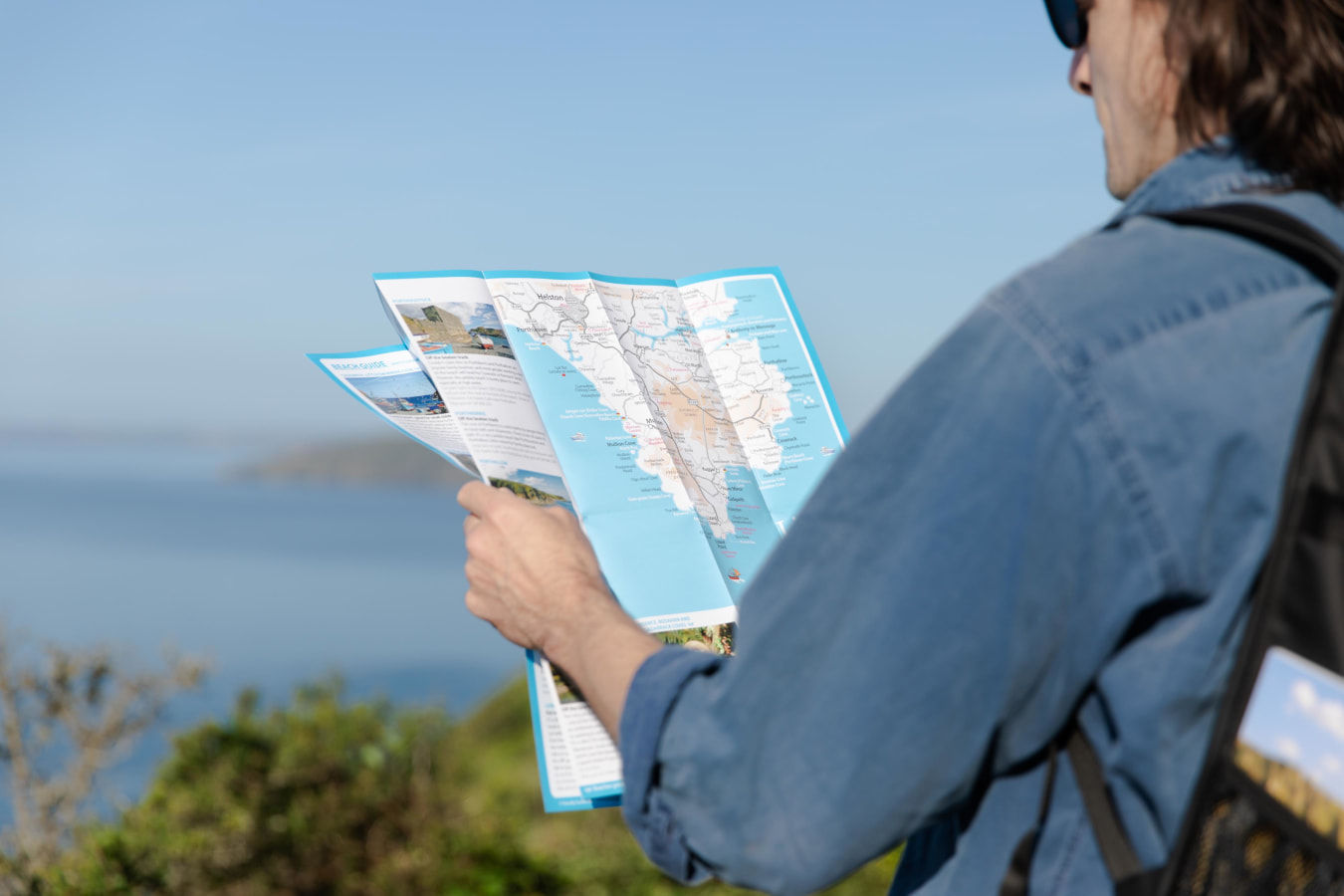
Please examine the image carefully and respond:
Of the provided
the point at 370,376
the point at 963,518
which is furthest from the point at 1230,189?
the point at 370,376

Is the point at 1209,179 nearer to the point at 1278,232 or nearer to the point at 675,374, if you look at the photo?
the point at 1278,232

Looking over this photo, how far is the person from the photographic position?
88 centimetres

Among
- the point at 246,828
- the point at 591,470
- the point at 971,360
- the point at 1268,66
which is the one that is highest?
the point at 1268,66

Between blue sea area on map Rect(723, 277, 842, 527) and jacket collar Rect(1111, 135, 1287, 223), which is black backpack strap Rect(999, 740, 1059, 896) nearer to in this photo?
jacket collar Rect(1111, 135, 1287, 223)

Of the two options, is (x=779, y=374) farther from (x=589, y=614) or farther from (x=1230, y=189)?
(x=1230, y=189)

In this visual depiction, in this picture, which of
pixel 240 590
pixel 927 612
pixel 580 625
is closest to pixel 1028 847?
pixel 927 612

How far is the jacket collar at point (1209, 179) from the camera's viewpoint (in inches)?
40.3

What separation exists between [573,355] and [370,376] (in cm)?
35

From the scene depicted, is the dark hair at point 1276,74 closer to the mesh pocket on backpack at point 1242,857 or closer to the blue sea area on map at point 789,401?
the mesh pocket on backpack at point 1242,857

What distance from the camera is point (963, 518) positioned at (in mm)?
883

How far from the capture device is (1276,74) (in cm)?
100

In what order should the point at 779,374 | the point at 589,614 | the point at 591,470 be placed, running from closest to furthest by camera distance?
the point at 589,614 → the point at 591,470 → the point at 779,374

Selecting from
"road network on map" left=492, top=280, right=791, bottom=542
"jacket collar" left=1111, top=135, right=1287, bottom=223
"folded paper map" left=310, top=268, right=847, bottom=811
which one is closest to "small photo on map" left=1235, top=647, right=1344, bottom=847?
"jacket collar" left=1111, top=135, right=1287, bottom=223

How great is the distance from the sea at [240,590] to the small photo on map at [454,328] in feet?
0.90
